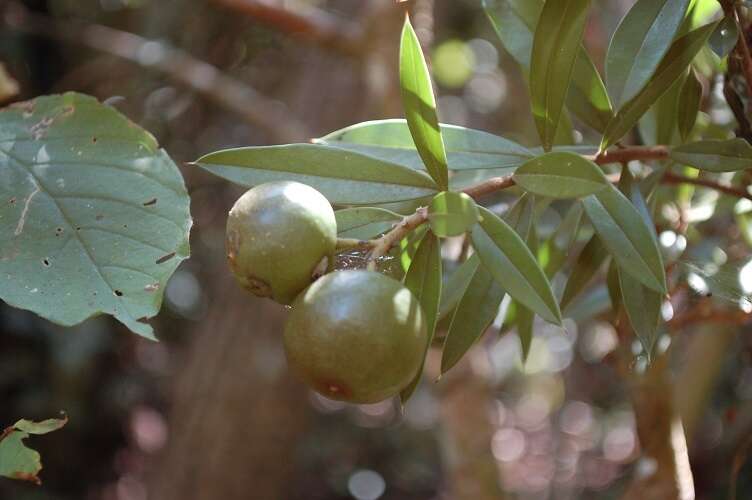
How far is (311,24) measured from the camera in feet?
7.52

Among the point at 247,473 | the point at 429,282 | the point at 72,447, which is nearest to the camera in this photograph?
the point at 429,282

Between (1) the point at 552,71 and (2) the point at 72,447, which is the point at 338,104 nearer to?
(2) the point at 72,447

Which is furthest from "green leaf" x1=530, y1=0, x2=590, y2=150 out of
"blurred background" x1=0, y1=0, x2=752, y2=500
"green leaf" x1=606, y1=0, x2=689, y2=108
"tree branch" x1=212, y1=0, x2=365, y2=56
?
"tree branch" x1=212, y1=0, x2=365, y2=56

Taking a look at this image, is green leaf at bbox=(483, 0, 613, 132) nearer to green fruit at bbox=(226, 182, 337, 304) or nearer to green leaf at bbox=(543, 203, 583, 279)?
green leaf at bbox=(543, 203, 583, 279)

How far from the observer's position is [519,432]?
426 centimetres

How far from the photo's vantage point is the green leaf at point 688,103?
2.81ft

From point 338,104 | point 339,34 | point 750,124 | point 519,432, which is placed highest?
point 750,124

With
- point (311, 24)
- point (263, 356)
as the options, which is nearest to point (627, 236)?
point (311, 24)

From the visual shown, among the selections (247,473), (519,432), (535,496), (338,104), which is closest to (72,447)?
(247,473)

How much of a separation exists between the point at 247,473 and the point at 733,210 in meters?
1.88

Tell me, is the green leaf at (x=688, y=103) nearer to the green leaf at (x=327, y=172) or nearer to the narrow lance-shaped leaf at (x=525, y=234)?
the narrow lance-shaped leaf at (x=525, y=234)

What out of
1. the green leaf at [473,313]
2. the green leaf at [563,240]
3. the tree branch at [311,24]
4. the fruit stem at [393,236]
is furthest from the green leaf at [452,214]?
the tree branch at [311,24]

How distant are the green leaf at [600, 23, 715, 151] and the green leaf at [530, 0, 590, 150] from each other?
6 cm

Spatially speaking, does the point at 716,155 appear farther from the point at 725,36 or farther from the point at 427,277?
the point at 427,277
